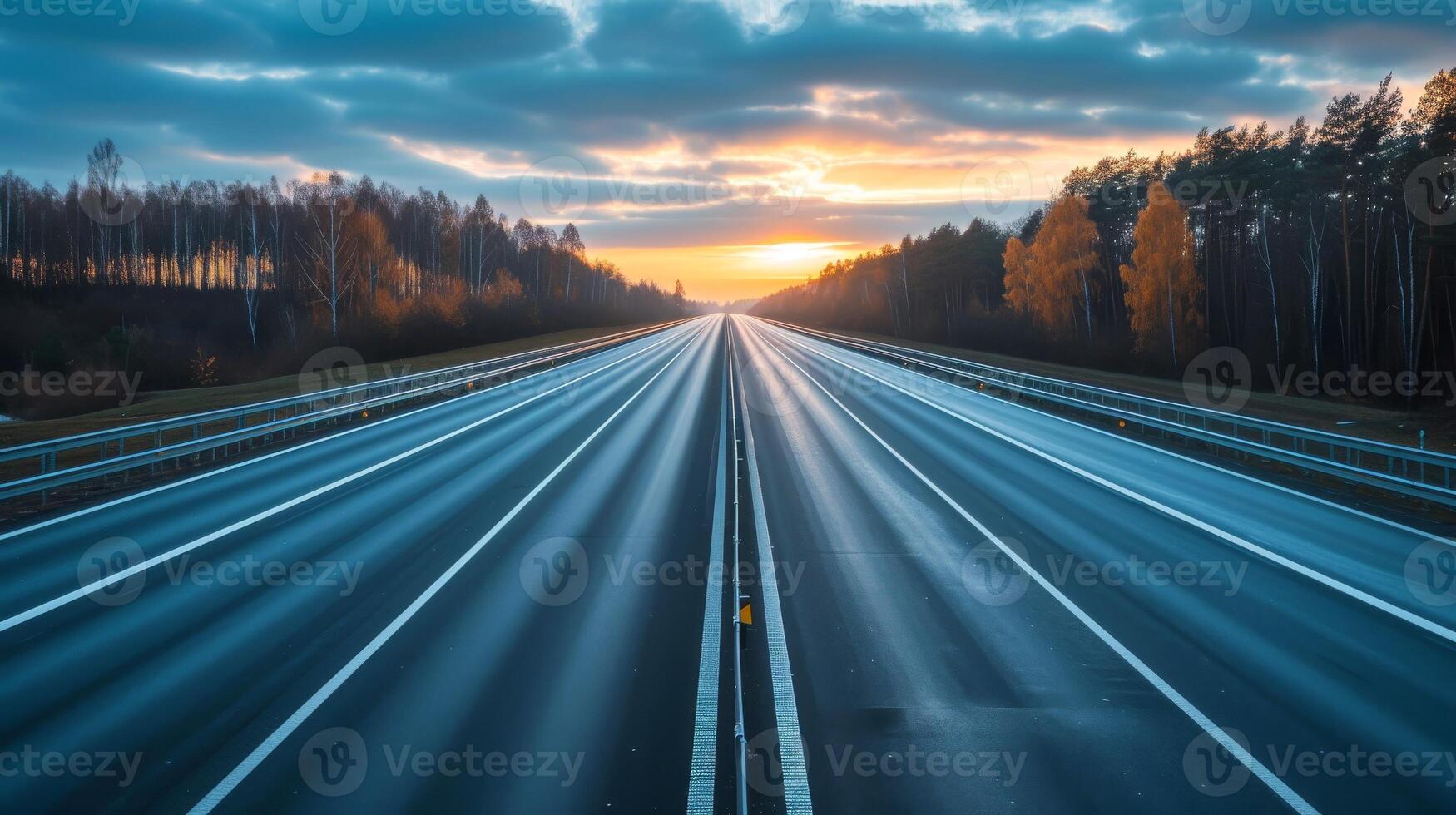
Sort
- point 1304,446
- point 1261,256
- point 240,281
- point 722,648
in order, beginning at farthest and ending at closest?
point 240,281 < point 1261,256 < point 1304,446 < point 722,648

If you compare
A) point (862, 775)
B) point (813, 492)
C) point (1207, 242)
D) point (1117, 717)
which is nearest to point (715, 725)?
point (862, 775)

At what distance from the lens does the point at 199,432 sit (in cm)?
1995

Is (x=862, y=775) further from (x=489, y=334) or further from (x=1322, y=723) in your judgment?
(x=489, y=334)

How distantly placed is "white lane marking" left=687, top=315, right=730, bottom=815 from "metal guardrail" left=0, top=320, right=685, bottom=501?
1084 centimetres

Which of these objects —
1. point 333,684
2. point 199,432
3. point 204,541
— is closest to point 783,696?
point 333,684

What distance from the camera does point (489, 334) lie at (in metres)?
73.6

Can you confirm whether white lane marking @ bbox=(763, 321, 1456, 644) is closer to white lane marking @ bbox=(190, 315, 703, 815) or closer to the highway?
the highway

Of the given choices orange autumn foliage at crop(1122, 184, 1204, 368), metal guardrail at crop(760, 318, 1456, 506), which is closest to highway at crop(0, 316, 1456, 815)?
metal guardrail at crop(760, 318, 1456, 506)

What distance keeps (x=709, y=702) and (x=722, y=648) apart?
119 cm

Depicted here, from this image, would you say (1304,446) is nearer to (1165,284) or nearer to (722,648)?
(722,648)

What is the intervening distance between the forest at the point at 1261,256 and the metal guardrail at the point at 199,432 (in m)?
40.1

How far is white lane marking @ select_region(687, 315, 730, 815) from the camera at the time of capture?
557 centimetres

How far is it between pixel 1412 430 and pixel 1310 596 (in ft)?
66.9

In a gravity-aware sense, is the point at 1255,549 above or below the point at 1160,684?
above
